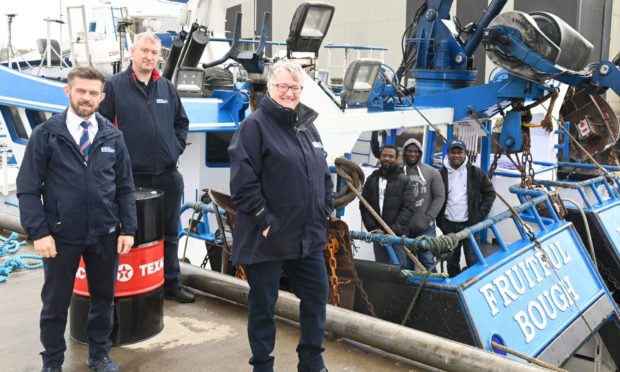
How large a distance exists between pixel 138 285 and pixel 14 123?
424cm

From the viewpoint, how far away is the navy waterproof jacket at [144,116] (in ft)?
14.0

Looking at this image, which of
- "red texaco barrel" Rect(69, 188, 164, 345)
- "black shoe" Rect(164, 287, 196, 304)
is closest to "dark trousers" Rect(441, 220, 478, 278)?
"black shoe" Rect(164, 287, 196, 304)

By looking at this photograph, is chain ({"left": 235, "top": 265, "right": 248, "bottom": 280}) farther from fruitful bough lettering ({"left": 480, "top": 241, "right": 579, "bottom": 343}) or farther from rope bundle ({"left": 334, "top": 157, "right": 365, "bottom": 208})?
fruitful bough lettering ({"left": 480, "top": 241, "right": 579, "bottom": 343})

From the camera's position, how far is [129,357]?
4031 millimetres

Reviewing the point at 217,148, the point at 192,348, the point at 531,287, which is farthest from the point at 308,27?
the point at 192,348

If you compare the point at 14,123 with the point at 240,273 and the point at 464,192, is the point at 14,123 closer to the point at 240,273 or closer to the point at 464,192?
the point at 240,273

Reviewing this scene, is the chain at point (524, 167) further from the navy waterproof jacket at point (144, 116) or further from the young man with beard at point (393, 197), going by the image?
the navy waterproof jacket at point (144, 116)

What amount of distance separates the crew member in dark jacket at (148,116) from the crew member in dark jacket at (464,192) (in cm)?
296

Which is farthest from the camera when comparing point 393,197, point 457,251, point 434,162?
point 434,162

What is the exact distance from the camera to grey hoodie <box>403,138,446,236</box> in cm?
607

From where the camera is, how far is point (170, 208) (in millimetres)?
4641

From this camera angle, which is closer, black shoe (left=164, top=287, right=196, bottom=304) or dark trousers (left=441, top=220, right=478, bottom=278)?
black shoe (left=164, top=287, right=196, bottom=304)

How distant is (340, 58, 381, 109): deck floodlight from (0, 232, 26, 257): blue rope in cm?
347

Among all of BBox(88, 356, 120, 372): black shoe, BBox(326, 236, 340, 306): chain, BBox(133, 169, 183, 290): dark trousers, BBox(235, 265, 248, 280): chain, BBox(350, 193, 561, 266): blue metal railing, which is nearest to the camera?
BBox(88, 356, 120, 372): black shoe
